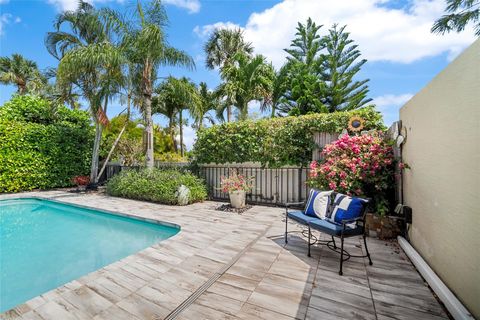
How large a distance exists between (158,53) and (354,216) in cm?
693

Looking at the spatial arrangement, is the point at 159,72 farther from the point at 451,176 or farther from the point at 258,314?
the point at 451,176

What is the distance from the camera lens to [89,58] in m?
6.43

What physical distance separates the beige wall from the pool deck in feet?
1.04

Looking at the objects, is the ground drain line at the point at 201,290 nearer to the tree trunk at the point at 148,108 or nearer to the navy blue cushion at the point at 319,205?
the navy blue cushion at the point at 319,205

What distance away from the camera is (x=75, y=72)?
21.6ft

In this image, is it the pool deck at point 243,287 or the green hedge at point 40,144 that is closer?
the pool deck at point 243,287

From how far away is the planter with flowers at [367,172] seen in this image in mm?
3486

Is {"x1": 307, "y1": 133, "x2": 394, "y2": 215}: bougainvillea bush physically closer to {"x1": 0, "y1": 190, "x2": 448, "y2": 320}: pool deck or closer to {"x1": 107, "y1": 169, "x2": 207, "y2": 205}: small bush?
{"x1": 0, "y1": 190, "x2": 448, "y2": 320}: pool deck

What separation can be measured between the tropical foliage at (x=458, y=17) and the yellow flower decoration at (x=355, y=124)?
4.50 meters

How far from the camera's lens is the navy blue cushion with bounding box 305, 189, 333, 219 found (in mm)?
2939

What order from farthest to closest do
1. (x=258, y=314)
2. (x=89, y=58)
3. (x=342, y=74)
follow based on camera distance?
(x=342, y=74) < (x=89, y=58) < (x=258, y=314)

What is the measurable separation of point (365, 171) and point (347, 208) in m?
1.22

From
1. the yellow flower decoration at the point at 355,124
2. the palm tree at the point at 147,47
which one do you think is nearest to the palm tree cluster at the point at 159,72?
the palm tree at the point at 147,47

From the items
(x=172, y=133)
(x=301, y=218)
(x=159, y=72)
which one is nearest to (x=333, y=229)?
(x=301, y=218)
